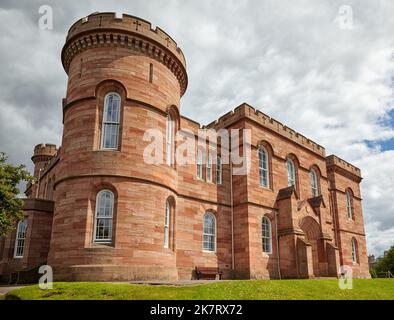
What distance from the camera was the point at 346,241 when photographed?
30734 mm

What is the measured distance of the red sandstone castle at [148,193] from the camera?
15086mm

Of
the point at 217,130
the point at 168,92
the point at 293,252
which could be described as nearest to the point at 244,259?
the point at 293,252

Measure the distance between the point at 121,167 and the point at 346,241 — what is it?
2310cm

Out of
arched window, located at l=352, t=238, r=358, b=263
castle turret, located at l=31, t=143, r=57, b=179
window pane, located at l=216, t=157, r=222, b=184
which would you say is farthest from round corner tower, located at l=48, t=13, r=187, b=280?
arched window, located at l=352, t=238, r=358, b=263

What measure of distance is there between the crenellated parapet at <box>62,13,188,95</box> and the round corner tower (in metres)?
0.05

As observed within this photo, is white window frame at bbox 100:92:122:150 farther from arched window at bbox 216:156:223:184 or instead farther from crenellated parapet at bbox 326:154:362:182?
crenellated parapet at bbox 326:154:362:182

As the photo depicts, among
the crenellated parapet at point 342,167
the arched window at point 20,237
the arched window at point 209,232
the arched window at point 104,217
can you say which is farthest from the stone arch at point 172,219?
the crenellated parapet at point 342,167

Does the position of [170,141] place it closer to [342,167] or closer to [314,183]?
[314,183]

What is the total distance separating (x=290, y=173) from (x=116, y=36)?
15.3 m

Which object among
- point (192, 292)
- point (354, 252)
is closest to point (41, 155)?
point (192, 292)

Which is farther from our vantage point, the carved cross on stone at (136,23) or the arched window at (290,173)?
the arched window at (290,173)

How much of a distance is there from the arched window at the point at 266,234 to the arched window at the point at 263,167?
7.69 ft

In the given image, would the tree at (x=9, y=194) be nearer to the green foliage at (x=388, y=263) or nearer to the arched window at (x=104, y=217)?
the arched window at (x=104, y=217)
